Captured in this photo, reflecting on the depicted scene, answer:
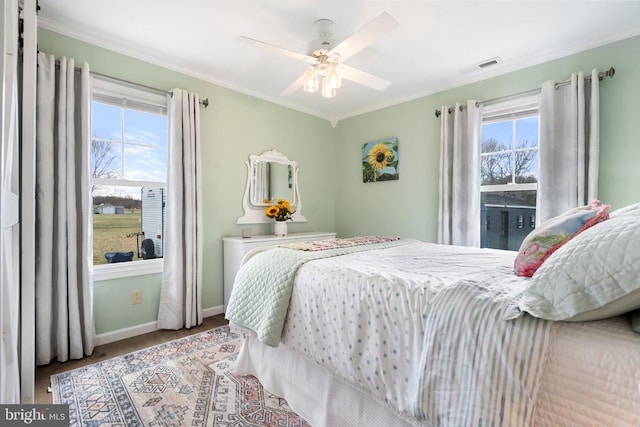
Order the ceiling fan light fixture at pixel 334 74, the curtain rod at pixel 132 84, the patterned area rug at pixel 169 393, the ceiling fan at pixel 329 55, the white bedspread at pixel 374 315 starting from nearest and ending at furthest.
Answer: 1. the white bedspread at pixel 374 315
2. the patterned area rug at pixel 169 393
3. the ceiling fan at pixel 329 55
4. the ceiling fan light fixture at pixel 334 74
5. the curtain rod at pixel 132 84

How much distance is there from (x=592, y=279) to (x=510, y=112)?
2.66m

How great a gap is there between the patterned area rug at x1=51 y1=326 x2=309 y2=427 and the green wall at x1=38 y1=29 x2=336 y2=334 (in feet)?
1.91

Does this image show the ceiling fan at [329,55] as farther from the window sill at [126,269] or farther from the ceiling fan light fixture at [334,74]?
the window sill at [126,269]

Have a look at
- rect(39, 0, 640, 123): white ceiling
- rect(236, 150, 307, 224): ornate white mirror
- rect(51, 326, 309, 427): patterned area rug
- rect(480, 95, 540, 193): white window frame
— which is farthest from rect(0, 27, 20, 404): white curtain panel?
rect(480, 95, 540, 193): white window frame

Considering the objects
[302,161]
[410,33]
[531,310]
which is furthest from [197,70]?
[531,310]

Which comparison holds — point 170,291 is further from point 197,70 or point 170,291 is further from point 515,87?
point 515,87

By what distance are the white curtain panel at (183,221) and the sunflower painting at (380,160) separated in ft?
6.82

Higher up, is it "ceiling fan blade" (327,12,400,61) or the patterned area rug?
"ceiling fan blade" (327,12,400,61)

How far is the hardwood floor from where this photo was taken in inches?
73.4

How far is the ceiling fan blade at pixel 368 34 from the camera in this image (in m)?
1.64

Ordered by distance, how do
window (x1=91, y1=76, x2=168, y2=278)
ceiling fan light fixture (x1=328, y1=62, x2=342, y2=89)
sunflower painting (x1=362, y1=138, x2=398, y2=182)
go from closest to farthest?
ceiling fan light fixture (x1=328, y1=62, x2=342, y2=89) < window (x1=91, y1=76, x2=168, y2=278) < sunflower painting (x1=362, y1=138, x2=398, y2=182)

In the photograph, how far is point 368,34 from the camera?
177cm

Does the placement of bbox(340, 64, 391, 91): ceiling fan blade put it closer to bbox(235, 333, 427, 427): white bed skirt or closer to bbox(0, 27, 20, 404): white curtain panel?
bbox(0, 27, 20, 404): white curtain panel

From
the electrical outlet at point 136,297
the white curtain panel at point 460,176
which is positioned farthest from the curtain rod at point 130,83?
the white curtain panel at point 460,176
